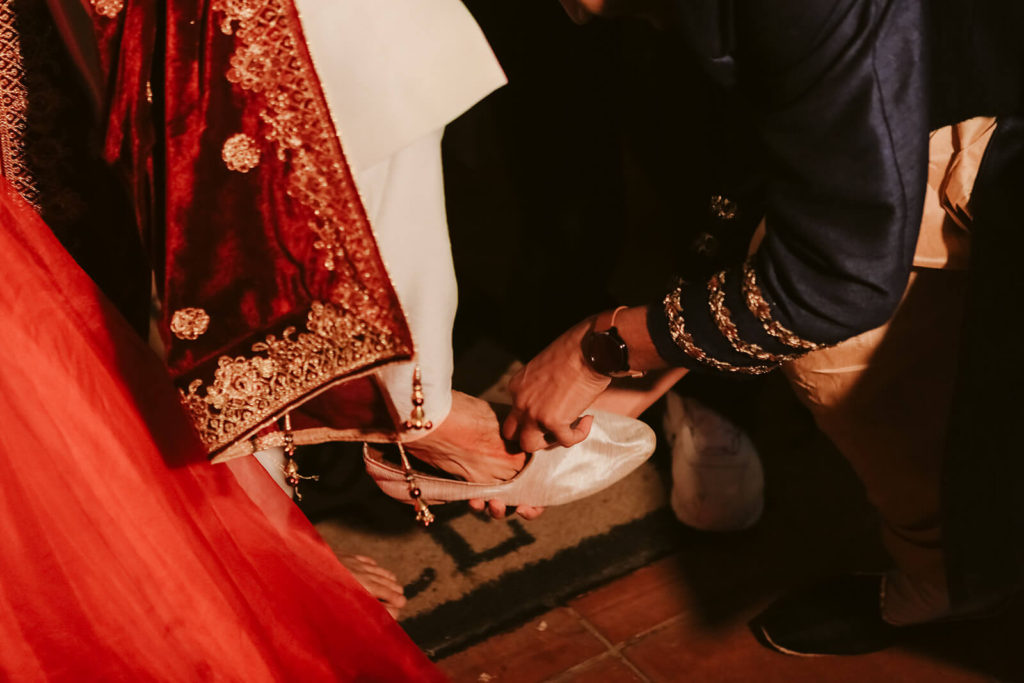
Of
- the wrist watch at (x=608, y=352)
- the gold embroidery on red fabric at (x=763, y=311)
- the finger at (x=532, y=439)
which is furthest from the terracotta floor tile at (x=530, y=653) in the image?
the gold embroidery on red fabric at (x=763, y=311)

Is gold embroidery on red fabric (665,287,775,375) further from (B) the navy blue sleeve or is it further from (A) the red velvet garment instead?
(A) the red velvet garment

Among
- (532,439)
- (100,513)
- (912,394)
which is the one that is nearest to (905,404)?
(912,394)

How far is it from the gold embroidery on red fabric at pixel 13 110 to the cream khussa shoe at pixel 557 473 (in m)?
0.42

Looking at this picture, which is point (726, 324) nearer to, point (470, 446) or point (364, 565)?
point (470, 446)

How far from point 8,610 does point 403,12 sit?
591 millimetres

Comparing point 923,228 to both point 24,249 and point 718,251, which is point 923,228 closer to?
point 718,251

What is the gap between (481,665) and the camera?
108 centimetres

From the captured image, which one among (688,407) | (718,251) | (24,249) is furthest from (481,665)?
(24,249)

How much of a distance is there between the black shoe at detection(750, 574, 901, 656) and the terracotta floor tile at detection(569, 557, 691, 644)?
12 centimetres

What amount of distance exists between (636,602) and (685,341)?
1.81 feet

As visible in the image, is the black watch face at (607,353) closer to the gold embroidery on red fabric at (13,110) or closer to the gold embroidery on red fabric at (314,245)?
the gold embroidery on red fabric at (314,245)

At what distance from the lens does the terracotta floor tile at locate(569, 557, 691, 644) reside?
1.14 meters

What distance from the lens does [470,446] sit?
874mm

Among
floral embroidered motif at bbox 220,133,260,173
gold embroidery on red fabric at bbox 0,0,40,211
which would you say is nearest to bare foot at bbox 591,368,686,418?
floral embroidered motif at bbox 220,133,260,173
